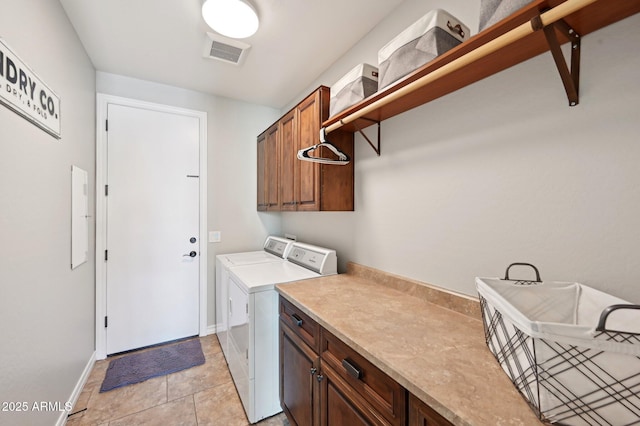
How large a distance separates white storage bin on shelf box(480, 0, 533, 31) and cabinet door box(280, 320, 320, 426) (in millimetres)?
1534

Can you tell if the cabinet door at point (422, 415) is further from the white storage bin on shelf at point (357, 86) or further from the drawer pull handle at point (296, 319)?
the white storage bin on shelf at point (357, 86)

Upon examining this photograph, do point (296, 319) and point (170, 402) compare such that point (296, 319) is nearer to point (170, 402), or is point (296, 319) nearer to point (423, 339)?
point (423, 339)

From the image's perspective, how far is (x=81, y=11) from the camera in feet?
5.45

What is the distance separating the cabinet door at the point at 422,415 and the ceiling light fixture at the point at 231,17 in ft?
6.91

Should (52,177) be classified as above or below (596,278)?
above

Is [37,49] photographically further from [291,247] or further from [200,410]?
[200,410]

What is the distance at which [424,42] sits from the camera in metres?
1.08

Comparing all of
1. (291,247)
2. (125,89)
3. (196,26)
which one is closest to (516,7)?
(196,26)

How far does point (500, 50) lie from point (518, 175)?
→ 484mm

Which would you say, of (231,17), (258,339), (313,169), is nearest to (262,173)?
(313,169)

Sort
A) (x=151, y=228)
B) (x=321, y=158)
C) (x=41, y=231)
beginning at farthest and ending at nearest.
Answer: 1. (x=151, y=228)
2. (x=321, y=158)
3. (x=41, y=231)

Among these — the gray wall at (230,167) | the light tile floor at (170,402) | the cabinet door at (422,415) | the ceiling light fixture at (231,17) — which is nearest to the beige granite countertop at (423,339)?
the cabinet door at (422,415)

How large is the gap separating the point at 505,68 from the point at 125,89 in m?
3.08

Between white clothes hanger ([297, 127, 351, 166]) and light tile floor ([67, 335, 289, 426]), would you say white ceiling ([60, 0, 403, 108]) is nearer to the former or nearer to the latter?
white clothes hanger ([297, 127, 351, 166])
